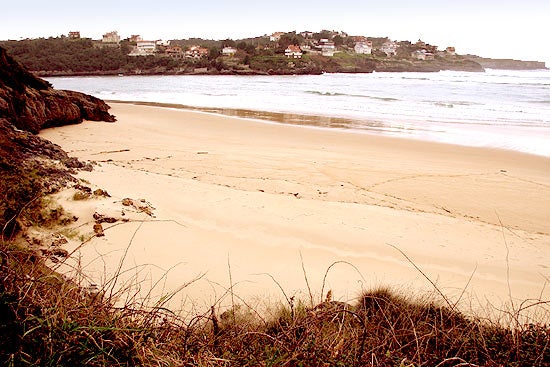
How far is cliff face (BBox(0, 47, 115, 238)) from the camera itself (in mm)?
3727

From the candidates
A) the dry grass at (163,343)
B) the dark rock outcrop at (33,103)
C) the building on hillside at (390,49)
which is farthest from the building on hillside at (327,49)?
the dry grass at (163,343)

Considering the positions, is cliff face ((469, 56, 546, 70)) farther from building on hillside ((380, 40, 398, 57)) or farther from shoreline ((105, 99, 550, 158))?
shoreline ((105, 99, 550, 158))

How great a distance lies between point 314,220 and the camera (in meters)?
5.08

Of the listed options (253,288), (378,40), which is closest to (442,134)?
(253,288)

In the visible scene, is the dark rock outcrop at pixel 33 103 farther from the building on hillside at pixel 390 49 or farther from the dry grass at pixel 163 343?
the building on hillside at pixel 390 49

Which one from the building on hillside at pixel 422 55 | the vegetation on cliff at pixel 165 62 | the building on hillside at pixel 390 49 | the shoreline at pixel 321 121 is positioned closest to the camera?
the shoreline at pixel 321 121

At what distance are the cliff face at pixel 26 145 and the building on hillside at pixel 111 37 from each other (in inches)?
5494

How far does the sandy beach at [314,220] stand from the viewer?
3.62m

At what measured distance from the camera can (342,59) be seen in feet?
345

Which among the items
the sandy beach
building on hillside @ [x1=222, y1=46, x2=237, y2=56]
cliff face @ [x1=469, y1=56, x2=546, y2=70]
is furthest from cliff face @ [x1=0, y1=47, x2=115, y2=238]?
cliff face @ [x1=469, y1=56, x2=546, y2=70]

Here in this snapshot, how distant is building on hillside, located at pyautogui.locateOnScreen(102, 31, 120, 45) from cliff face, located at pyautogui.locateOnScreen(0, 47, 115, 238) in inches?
5494

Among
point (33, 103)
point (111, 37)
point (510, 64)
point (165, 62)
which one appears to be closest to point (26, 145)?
point (33, 103)

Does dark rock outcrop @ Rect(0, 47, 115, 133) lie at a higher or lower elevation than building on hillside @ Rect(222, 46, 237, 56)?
lower

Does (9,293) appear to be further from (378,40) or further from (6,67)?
(378,40)
